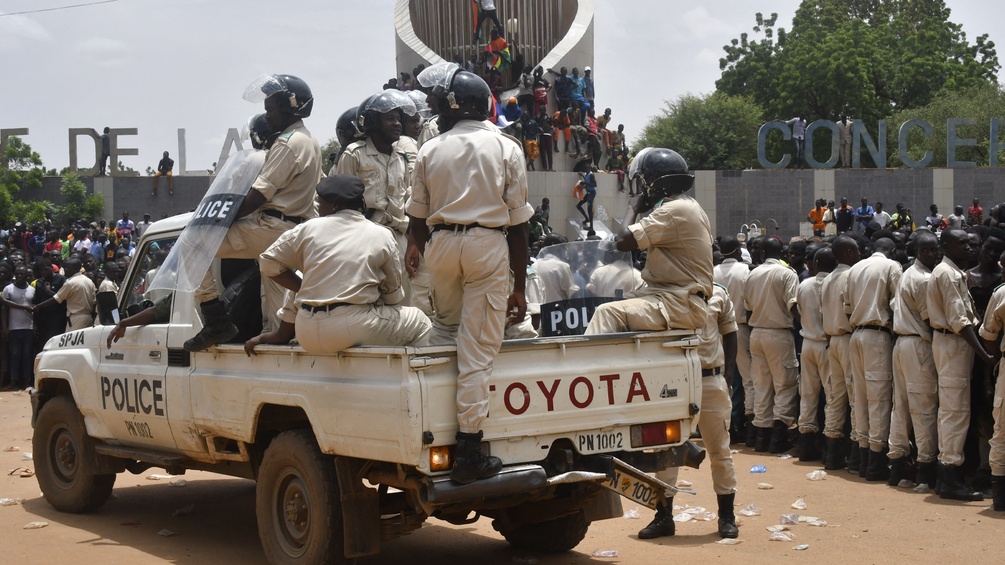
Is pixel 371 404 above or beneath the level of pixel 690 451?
above

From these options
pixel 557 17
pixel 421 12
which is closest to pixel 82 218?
pixel 421 12

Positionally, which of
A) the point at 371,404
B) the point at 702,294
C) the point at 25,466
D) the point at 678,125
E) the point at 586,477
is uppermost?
the point at 678,125

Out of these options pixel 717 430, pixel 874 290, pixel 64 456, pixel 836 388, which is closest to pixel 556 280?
pixel 717 430

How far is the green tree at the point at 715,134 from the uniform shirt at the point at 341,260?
147 feet

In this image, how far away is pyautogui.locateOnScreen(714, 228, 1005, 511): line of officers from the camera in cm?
851

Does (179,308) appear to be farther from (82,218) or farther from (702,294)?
(82,218)

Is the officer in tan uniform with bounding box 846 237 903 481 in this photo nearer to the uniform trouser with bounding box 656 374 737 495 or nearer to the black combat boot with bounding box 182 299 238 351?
the uniform trouser with bounding box 656 374 737 495

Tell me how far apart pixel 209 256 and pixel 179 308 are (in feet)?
1.64

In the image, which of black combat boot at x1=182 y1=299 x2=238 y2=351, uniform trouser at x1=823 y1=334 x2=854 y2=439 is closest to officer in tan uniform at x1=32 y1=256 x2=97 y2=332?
black combat boot at x1=182 y1=299 x2=238 y2=351

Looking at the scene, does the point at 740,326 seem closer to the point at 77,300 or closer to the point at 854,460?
the point at 854,460

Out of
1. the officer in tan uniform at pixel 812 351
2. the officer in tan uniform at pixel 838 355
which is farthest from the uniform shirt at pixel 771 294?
the officer in tan uniform at pixel 838 355

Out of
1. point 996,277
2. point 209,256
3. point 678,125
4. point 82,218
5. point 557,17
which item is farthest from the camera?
→ point 678,125

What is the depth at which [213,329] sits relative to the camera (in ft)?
22.0

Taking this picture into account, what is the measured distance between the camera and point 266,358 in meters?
6.16
